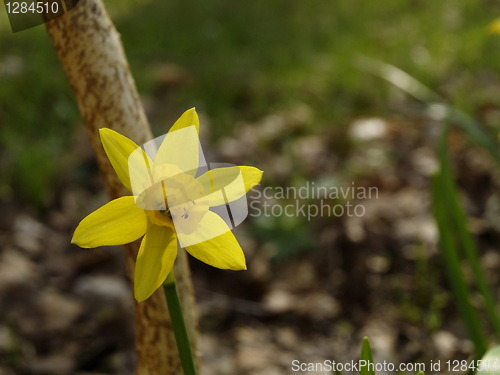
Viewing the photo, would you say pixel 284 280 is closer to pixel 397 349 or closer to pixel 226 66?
pixel 397 349

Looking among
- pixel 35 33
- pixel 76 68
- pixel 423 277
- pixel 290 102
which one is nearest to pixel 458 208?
pixel 423 277

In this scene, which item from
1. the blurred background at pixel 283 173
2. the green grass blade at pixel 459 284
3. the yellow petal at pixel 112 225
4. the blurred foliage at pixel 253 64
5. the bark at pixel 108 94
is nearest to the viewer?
the yellow petal at pixel 112 225

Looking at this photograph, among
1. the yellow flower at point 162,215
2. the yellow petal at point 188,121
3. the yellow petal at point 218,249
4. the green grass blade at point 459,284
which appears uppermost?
the yellow petal at point 188,121

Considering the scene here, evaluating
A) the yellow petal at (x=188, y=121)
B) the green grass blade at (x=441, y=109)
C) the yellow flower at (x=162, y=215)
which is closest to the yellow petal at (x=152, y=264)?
the yellow flower at (x=162, y=215)

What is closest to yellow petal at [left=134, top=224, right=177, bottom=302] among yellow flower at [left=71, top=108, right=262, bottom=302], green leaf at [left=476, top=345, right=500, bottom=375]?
yellow flower at [left=71, top=108, right=262, bottom=302]

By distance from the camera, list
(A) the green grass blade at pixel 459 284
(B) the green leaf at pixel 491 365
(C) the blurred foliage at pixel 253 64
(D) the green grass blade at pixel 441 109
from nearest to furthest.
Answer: (B) the green leaf at pixel 491 365 < (A) the green grass blade at pixel 459 284 < (D) the green grass blade at pixel 441 109 < (C) the blurred foliage at pixel 253 64

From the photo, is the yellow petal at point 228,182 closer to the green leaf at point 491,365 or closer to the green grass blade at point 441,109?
the green leaf at point 491,365

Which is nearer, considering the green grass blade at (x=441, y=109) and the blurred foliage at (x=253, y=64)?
the green grass blade at (x=441, y=109)
